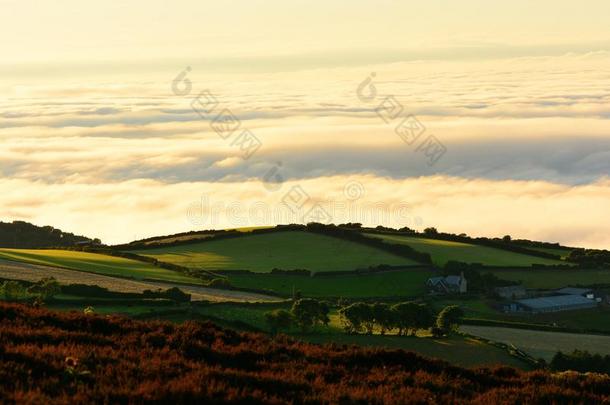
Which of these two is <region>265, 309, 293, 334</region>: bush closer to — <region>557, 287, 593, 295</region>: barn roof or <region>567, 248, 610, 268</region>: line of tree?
<region>557, 287, 593, 295</region>: barn roof

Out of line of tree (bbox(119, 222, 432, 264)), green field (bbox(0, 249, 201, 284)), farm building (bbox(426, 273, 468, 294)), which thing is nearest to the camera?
green field (bbox(0, 249, 201, 284))

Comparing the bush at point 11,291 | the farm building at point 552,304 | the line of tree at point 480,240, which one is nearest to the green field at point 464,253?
the line of tree at point 480,240

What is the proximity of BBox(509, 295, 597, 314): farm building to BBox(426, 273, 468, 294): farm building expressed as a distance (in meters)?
7.35

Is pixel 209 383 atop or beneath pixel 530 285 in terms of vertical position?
beneath

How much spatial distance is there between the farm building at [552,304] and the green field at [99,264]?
36.8 m

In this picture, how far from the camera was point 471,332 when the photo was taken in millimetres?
81188

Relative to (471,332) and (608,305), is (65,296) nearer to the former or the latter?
(471,332)

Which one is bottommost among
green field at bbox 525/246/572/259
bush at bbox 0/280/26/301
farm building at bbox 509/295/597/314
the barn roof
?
bush at bbox 0/280/26/301

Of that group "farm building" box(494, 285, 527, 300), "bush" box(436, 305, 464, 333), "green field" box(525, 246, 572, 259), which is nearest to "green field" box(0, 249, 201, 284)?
"farm building" box(494, 285, 527, 300)

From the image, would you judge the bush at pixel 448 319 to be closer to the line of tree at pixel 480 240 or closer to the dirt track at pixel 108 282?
→ the dirt track at pixel 108 282

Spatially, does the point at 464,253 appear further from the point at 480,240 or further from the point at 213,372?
the point at 213,372

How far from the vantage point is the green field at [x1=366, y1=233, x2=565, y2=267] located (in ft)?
438

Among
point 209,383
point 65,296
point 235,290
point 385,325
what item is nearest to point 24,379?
point 209,383

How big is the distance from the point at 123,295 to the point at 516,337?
33368 millimetres
